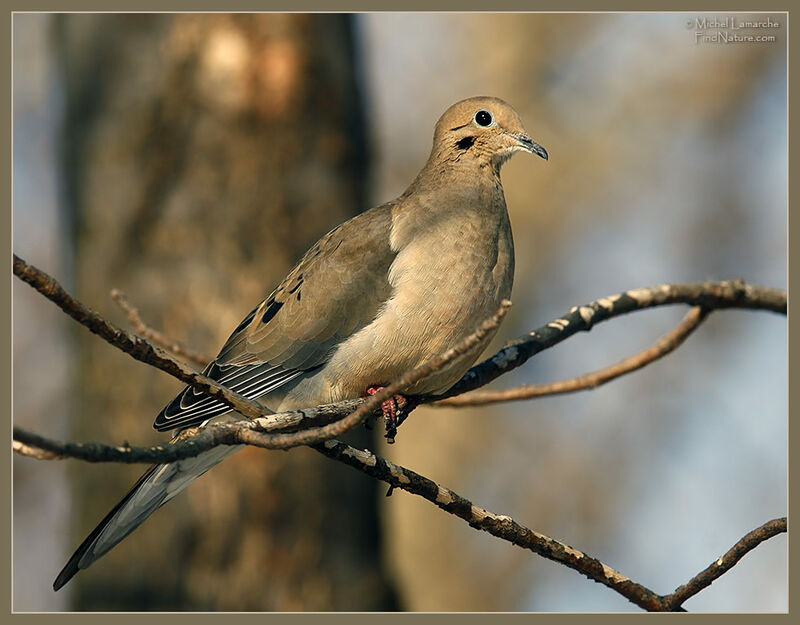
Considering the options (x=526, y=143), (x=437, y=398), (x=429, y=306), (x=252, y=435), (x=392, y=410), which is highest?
(x=526, y=143)

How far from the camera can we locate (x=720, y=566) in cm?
238

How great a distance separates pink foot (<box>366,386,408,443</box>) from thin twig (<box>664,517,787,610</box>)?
101 centimetres

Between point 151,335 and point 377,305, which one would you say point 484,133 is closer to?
point 377,305

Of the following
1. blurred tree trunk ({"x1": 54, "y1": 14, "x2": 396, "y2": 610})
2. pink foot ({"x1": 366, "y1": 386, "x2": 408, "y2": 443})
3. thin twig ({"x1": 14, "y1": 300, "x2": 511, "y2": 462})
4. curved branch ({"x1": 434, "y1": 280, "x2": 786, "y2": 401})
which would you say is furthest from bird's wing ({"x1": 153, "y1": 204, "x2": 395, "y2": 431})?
blurred tree trunk ({"x1": 54, "y1": 14, "x2": 396, "y2": 610})

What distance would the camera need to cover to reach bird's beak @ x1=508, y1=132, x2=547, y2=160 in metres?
3.47

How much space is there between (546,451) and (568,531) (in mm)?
766

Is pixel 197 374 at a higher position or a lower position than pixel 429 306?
lower

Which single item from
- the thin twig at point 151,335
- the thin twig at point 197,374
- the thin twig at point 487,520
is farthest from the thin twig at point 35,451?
the thin twig at point 151,335

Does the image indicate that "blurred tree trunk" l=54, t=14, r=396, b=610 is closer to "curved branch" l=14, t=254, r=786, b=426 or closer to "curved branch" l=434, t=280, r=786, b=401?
"curved branch" l=14, t=254, r=786, b=426

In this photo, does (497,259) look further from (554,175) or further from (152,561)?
(554,175)

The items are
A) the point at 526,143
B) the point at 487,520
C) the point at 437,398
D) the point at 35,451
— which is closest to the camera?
the point at 35,451

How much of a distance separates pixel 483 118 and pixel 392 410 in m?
1.20

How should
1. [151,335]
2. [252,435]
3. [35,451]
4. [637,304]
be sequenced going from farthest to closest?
[151,335]
[637,304]
[252,435]
[35,451]

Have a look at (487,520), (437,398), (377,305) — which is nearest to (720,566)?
(487,520)
